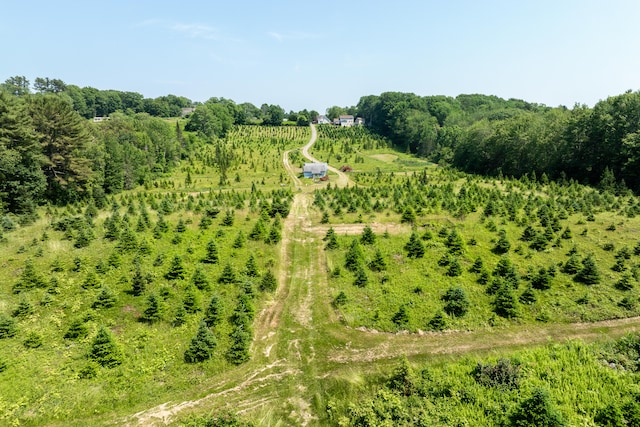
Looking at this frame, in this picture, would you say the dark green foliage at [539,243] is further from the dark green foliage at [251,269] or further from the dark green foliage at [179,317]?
the dark green foliage at [179,317]

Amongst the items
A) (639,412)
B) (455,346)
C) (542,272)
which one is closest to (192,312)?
(455,346)

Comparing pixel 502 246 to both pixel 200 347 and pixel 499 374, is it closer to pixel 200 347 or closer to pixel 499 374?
pixel 499 374

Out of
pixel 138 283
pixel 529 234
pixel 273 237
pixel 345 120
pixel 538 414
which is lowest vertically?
pixel 138 283

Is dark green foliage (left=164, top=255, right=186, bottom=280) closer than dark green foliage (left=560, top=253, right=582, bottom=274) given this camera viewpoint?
Yes

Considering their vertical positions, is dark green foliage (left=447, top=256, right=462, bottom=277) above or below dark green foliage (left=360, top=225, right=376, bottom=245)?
below

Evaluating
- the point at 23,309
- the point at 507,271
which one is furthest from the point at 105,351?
the point at 507,271

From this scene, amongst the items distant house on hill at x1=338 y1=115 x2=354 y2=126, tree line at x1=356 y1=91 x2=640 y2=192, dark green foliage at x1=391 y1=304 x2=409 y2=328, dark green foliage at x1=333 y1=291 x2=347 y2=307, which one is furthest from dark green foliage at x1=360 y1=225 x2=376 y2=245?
distant house on hill at x1=338 y1=115 x2=354 y2=126

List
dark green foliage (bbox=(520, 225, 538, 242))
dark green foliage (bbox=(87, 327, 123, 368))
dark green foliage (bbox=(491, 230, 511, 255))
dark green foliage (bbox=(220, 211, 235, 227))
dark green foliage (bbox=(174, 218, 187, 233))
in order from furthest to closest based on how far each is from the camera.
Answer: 1. dark green foliage (bbox=(220, 211, 235, 227))
2. dark green foliage (bbox=(174, 218, 187, 233))
3. dark green foliage (bbox=(520, 225, 538, 242))
4. dark green foliage (bbox=(491, 230, 511, 255))
5. dark green foliage (bbox=(87, 327, 123, 368))

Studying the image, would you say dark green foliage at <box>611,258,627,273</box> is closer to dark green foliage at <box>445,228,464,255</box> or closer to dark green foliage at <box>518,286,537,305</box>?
dark green foliage at <box>518,286,537,305</box>
